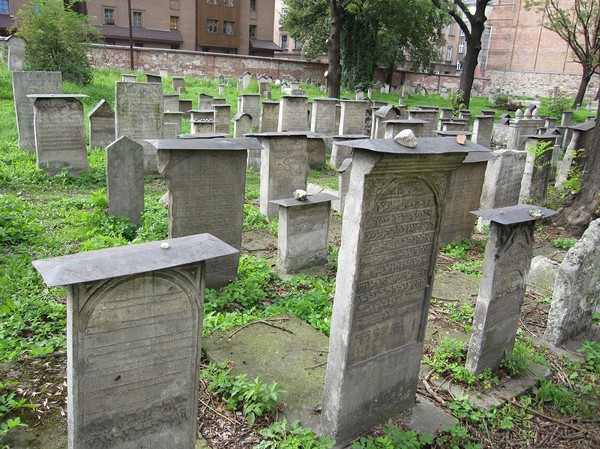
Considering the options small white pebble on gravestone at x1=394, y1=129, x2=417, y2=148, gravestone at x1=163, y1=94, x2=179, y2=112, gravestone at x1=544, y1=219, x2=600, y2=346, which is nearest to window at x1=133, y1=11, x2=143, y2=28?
gravestone at x1=163, y1=94, x2=179, y2=112

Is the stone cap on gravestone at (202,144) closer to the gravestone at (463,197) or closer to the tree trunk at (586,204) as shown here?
the gravestone at (463,197)

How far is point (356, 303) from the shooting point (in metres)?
3.19

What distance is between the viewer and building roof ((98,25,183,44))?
38.4m

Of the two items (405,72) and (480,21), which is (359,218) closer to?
(480,21)

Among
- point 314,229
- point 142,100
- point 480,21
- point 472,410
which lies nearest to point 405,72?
point 480,21

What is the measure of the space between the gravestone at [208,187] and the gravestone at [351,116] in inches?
365

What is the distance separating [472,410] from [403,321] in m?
Answer: 1.05

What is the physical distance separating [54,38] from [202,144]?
48.3 ft

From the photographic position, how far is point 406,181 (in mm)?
3197

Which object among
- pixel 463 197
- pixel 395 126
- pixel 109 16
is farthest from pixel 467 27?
pixel 109 16

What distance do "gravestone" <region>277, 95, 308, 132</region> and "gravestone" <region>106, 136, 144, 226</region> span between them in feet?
20.9

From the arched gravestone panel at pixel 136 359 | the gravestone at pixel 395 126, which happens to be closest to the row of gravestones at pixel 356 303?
the arched gravestone panel at pixel 136 359

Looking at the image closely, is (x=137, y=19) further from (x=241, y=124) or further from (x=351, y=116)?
(x=241, y=124)

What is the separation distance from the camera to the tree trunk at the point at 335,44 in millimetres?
20281
